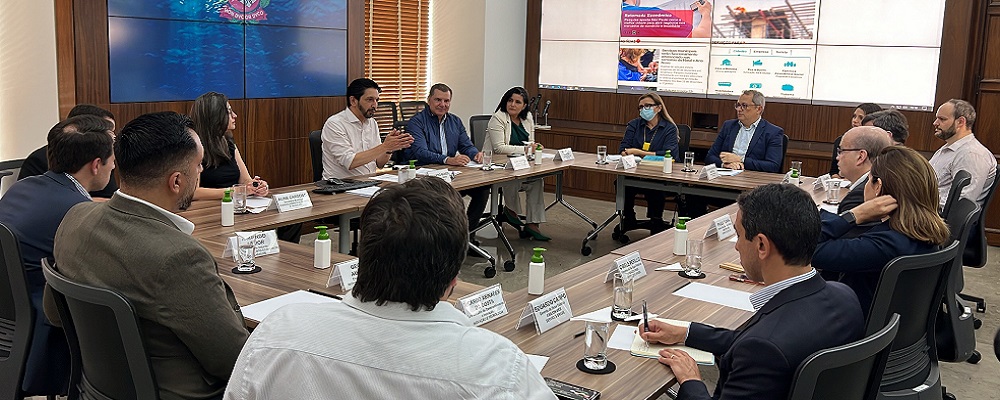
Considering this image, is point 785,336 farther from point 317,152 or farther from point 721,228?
point 317,152

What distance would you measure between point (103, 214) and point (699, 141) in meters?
6.94

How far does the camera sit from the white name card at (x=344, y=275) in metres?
3.03

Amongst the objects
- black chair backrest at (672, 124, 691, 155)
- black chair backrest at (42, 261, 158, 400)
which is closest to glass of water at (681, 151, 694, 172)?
black chair backrest at (672, 124, 691, 155)

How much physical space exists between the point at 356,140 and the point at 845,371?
4479 millimetres

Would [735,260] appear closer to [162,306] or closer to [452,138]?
[162,306]

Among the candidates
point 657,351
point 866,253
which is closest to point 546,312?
point 657,351

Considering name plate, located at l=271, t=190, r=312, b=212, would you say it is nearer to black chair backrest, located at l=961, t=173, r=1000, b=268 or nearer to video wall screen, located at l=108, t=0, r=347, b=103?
video wall screen, located at l=108, t=0, r=347, b=103

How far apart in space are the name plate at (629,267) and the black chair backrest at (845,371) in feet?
4.42

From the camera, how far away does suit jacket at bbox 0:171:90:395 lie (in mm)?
Result: 2758

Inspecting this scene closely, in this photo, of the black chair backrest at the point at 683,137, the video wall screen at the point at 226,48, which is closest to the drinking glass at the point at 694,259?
the black chair backrest at the point at 683,137

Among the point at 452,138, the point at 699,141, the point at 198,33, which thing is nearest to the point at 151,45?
the point at 198,33

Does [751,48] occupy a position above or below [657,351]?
above

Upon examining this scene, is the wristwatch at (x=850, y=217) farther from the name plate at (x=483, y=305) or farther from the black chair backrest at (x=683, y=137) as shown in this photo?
the black chair backrest at (x=683, y=137)

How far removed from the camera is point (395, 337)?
1.35 m
